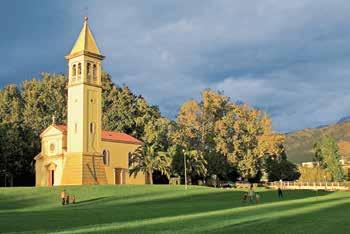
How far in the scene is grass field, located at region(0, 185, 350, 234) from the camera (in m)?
18.5

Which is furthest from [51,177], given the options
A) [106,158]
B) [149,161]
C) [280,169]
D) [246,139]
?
[280,169]

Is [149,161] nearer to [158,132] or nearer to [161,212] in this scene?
[158,132]

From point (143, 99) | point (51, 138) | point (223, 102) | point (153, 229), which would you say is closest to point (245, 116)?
point (223, 102)

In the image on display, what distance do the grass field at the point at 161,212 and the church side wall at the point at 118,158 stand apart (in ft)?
50.3

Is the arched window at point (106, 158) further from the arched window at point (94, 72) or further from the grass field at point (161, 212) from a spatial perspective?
the grass field at point (161, 212)

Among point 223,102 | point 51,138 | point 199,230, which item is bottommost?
point 199,230

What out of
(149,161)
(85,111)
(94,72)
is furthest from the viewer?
(149,161)

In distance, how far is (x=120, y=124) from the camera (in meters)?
82.1

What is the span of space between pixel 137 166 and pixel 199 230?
51.9 meters

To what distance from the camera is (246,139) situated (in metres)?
77.5

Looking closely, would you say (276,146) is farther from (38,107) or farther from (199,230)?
(199,230)

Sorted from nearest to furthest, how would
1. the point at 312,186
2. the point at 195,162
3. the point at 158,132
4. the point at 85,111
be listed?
the point at 85,111
the point at 195,162
the point at 158,132
the point at 312,186

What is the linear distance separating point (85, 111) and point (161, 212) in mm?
32783

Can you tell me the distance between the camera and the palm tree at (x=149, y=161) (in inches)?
2614
